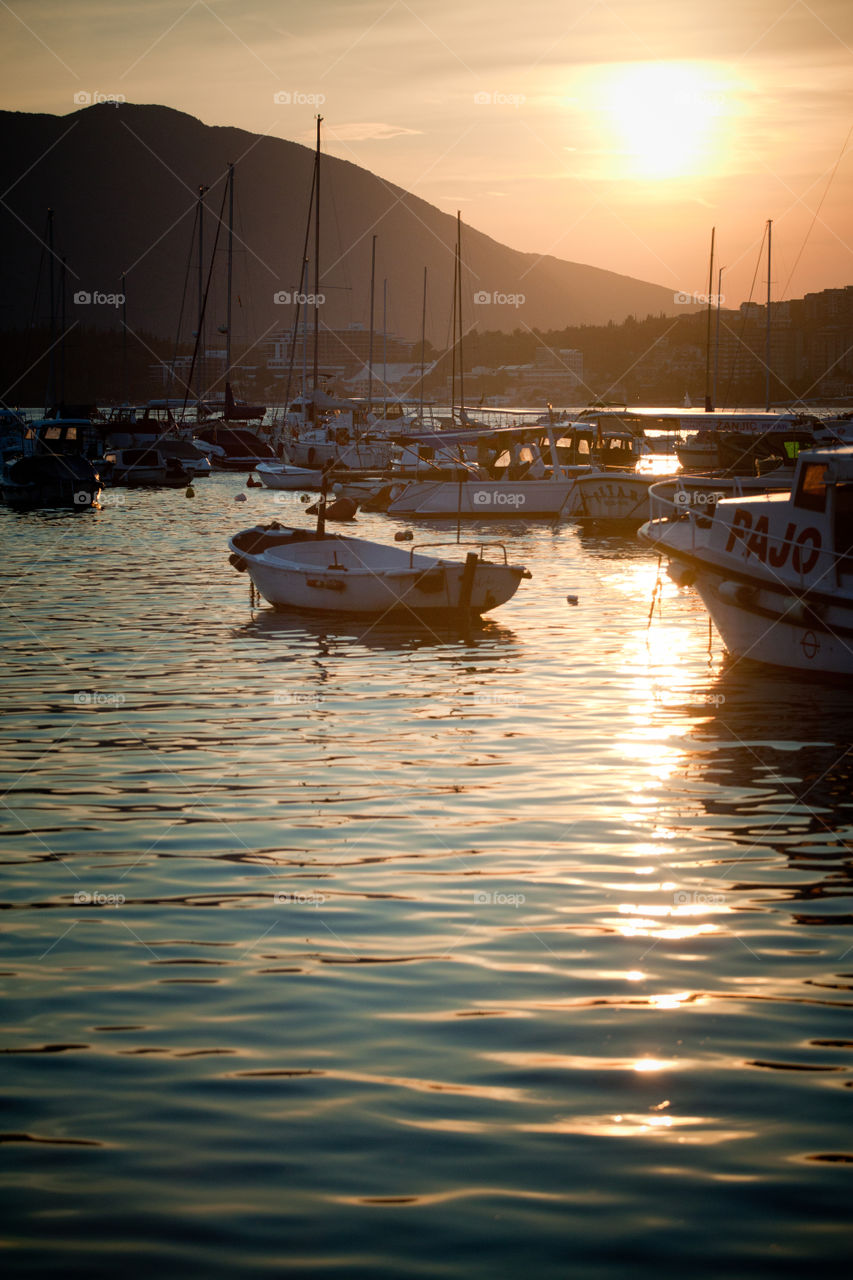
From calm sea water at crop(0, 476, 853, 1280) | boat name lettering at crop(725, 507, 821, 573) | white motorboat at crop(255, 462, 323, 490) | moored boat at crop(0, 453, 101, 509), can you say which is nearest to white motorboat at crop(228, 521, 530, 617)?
boat name lettering at crop(725, 507, 821, 573)

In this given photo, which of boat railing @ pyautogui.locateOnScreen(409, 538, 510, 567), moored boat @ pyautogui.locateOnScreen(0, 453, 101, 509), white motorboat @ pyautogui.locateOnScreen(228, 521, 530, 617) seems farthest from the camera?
moored boat @ pyautogui.locateOnScreen(0, 453, 101, 509)

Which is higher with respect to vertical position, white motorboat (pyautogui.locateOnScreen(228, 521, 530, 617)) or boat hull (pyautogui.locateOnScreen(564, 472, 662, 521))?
boat hull (pyautogui.locateOnScreen(564, 472, 662, 521))

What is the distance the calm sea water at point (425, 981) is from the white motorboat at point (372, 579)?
5711 millimetres

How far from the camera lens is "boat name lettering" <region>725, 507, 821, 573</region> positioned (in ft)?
62.8

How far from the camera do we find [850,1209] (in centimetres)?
591

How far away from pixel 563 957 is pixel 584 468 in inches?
1784

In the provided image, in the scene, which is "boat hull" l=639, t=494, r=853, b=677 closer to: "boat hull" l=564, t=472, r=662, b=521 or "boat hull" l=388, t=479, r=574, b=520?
"boat hull" l=564, t=472, r=662, b=521

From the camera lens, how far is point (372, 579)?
24.7 meters

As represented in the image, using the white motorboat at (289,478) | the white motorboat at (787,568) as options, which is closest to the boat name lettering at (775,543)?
the white motorboat at (787,568)

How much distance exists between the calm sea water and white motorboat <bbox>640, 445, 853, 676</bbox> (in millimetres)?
1103

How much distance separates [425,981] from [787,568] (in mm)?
12425

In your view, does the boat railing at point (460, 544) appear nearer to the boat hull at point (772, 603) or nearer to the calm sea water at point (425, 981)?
the boat hull at point (772, 603)

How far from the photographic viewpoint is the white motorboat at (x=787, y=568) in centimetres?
1886

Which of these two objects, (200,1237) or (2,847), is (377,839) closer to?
(2,847)
